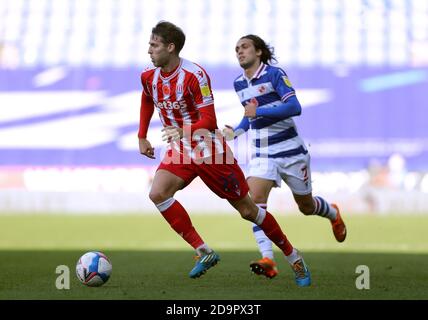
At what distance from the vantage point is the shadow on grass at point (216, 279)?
681 cm

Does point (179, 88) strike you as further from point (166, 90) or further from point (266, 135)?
point (266, 135)

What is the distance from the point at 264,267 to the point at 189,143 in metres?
1.21

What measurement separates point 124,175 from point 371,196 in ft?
23.3

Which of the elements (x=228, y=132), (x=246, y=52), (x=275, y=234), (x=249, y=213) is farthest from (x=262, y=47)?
(x=275, y=234)

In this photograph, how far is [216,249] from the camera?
12625 mm

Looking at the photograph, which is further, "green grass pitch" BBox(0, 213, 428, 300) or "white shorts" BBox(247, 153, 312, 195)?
"white shorts" BBox(247, 153, 312, 195)

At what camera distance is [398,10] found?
1170 inches

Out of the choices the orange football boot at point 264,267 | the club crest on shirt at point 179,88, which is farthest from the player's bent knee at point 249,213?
the club crest on shirt at point 179,88

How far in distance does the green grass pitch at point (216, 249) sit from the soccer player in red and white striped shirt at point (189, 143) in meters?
0.58

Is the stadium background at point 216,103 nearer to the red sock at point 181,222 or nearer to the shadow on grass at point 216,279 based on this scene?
the shadow on grass at point 216,279

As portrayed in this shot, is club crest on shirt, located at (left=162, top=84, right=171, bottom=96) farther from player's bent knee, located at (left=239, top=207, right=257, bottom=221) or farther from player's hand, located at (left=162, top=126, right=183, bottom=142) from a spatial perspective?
player's bent knee, located at (left=239, top=207, right=257, bottom=221)

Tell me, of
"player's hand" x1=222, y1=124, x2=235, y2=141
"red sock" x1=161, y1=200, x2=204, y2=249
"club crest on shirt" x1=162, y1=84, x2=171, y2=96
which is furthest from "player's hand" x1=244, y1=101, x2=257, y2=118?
"red sock" x1=161, y1=200, x2=204, y2=249

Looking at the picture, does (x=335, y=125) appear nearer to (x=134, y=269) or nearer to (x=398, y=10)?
(x=398, y=10)

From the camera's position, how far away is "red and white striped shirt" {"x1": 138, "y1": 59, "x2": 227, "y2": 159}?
754 centimetres
